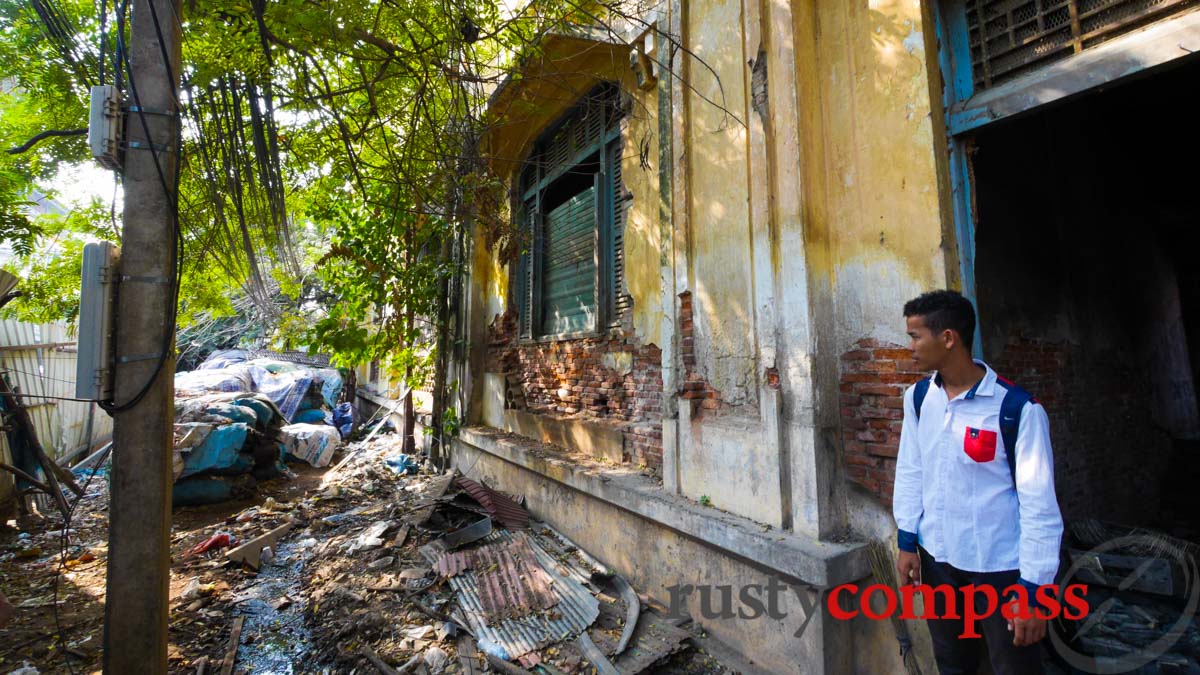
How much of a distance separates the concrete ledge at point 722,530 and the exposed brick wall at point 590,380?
1.28ft

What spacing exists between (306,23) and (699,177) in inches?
102

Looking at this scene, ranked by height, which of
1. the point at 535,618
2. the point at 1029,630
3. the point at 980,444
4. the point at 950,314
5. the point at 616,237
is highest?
the point at 616,237

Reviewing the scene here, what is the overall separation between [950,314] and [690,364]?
66.3 inches

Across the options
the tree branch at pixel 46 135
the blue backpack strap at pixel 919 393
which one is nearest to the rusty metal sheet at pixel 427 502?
the tree branch at pixel 46 135

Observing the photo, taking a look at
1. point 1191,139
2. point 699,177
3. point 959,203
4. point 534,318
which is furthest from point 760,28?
point 1191,139

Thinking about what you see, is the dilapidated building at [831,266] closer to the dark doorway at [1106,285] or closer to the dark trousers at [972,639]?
the dark doorway at [1106,285]

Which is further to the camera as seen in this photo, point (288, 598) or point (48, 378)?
point (48, 378)

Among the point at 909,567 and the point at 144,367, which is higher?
the point at 144,367

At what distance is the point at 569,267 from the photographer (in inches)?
226

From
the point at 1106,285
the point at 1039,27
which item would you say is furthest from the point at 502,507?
the point at 1106,285

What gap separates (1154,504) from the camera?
14.9 ft

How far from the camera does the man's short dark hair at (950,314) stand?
6.38 feet

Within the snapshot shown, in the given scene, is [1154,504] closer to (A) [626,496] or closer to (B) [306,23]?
(A) [626,496]

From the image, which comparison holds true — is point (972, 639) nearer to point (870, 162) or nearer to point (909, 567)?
point (909, 567)
